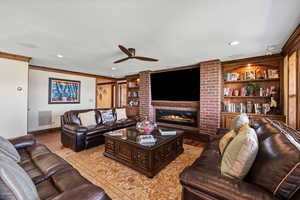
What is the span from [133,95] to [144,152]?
4.13 metres

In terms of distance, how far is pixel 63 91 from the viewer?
199 inches

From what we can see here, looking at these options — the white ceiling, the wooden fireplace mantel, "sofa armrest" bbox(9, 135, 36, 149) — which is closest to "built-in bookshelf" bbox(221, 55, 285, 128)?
the white ceiling

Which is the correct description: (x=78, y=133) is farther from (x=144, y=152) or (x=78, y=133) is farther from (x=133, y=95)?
(x=133, y=95)

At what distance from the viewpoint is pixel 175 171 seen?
7.18ft

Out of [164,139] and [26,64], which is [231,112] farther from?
[26,64]

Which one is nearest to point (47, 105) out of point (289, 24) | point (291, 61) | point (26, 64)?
point (26, 64)

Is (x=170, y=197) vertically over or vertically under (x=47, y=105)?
under

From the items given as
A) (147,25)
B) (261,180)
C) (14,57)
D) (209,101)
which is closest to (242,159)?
(261,180)

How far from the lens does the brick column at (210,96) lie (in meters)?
3.63

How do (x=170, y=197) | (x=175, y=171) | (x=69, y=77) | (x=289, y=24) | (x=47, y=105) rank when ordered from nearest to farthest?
1. (x=170, y=197)
2. (x=289, y=24)
3. (x=175, y=171)
4. (x=47, y=105)
5. (x=69, y=77)

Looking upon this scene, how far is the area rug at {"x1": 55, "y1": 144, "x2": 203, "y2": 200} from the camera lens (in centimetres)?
168

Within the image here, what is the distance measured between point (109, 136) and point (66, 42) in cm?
197

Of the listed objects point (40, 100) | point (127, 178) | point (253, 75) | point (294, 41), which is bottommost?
point (127, 178)

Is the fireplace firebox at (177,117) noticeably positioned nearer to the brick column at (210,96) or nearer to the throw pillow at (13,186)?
the brick column at (210,96)
